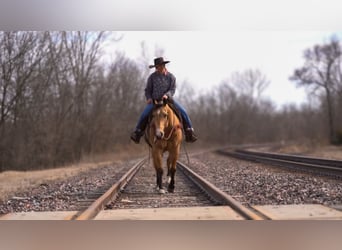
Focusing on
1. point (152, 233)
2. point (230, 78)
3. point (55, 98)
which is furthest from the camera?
point (55, 98)

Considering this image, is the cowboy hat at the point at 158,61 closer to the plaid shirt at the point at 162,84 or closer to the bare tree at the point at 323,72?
the plaid shirt at the point at 162,84

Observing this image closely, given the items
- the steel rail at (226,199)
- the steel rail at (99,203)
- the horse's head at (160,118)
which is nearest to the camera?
the steel rail at (226,199)

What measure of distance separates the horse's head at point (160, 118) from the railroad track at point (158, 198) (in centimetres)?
100

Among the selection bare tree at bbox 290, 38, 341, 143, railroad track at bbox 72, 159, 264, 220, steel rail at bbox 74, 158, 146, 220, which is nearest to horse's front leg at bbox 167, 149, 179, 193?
railroad track at bbox 72, 159, 264, 220

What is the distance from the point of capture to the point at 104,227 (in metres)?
5.98

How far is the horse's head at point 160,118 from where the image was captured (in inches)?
301

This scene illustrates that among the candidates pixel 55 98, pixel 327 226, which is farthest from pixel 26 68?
pixel 327 226

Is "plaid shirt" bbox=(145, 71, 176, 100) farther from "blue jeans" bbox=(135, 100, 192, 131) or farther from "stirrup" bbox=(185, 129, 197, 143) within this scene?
"stirrup" bbox=(185, 129, 197, 143)

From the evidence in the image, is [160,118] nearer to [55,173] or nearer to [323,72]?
[323,72]

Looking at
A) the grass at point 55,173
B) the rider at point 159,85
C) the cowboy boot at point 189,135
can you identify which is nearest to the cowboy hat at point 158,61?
the rider at point 159,85

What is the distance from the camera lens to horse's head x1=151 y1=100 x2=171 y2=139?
7.66 meters

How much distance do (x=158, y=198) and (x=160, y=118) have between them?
4.04 ft

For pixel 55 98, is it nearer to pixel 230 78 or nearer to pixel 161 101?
pixel 230 78
